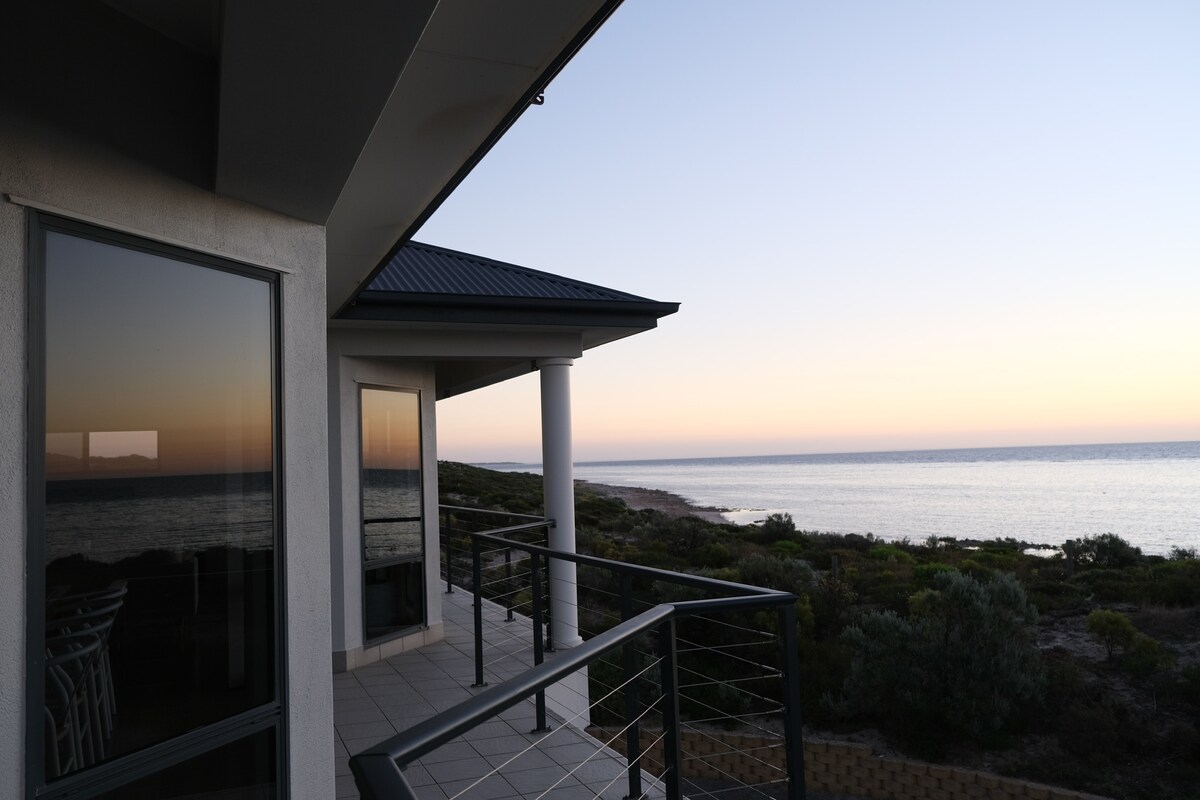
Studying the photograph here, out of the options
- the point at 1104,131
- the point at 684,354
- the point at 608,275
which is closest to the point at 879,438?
the point at 684,354

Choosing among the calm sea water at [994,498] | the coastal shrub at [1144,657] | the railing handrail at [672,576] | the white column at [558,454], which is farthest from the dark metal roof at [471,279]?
the calm sea water at [994,498]

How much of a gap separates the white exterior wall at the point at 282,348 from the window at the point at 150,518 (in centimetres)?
5

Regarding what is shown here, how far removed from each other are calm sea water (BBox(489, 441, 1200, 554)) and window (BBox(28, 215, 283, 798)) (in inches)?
903

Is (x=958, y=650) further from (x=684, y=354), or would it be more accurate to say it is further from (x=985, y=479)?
(x=985, y=479)

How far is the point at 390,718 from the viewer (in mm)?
5148

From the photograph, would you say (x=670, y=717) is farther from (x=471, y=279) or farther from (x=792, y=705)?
(x=471, y=279)

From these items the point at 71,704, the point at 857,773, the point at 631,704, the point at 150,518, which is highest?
the point at 150,518

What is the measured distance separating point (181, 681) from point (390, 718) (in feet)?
9.46

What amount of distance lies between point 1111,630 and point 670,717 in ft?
31.8

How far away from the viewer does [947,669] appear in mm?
8359

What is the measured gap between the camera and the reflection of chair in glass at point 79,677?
84.0 inches

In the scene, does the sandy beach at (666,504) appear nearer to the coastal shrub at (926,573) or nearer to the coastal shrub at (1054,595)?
the coastal shrub at (926,573)

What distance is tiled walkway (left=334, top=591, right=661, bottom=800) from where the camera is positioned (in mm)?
3932

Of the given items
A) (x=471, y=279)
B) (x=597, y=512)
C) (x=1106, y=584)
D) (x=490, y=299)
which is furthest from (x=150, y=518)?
(x=597, y=512)
